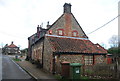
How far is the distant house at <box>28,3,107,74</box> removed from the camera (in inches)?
617

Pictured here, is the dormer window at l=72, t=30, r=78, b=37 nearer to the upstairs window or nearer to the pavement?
the upstairs window

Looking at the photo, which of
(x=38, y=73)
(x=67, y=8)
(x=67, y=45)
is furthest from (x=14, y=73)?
(x=67, y=8)

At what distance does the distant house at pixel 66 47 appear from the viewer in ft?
51.4

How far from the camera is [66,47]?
56.2ft

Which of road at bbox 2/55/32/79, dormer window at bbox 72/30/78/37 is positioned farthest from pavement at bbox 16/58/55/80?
dormer window at bbox 72/30/78/37

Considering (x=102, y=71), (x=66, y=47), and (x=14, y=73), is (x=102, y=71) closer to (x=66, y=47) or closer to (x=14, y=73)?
(x=66, y=47)

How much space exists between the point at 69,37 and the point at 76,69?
34.1ft

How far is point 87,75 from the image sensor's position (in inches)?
507

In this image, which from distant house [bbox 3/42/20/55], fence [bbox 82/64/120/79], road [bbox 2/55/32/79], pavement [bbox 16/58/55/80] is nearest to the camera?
fence [bbox 82/64/120/79]

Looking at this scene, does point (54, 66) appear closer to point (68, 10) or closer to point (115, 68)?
point (115, 68)

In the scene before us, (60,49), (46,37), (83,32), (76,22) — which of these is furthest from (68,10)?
(60,49)

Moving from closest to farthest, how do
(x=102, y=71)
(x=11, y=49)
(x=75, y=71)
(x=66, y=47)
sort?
1. (x=75, y=71)
2. (x=102, y=71)
3. (x=66, y=47)
4. (x=11, y=49)

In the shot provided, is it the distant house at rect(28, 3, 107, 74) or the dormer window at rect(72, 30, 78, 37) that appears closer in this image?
the distant house at rect(28, 3, 107, 74)

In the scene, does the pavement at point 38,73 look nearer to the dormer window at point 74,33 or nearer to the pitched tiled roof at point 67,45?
the pitched tiled roof at point 67,45
